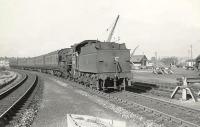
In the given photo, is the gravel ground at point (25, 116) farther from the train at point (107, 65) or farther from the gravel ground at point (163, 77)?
the gravel ground at point (163, 77)

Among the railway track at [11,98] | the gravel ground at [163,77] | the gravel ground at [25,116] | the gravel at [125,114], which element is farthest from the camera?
the gravel ground at [163,77]

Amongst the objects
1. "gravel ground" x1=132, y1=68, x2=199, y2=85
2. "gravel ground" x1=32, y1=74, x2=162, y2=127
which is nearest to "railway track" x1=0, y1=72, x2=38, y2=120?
"gravel ground" x1=32, y1=74, x2=162, y2=127

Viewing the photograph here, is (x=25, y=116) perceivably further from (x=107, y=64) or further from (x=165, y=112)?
(x=107, y=64)

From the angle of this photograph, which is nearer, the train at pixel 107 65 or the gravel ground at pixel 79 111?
the gravel ground at pixel 79 111

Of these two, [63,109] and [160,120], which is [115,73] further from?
[160,120]

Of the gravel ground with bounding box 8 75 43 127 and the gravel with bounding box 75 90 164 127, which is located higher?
the gravel with bounding box 75 90 164 127

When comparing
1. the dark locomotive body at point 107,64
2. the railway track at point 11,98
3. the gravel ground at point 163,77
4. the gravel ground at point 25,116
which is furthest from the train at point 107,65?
the gravel ground at point 163,77

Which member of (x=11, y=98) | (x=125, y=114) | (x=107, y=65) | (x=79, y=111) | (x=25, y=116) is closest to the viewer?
(x=125, y=114)

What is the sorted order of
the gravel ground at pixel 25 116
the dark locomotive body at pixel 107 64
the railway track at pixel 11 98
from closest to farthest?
1. the gravel ground at pixel 25 116
2. the railway track at pixel 11 98
3. the dark locomotive body at pixel 107 64

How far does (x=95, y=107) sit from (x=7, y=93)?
9679 mm

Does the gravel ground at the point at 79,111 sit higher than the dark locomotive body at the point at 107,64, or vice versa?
the dark locomotive body at the point at 107,64

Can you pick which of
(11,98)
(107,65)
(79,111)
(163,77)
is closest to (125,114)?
(79,111)

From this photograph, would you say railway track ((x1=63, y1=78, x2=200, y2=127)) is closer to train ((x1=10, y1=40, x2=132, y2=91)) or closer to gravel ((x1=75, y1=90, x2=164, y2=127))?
gravel ((x1=75, y1=90, x2=164, y2=127))

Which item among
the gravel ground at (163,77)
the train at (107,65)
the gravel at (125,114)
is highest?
the train at (107,65)
